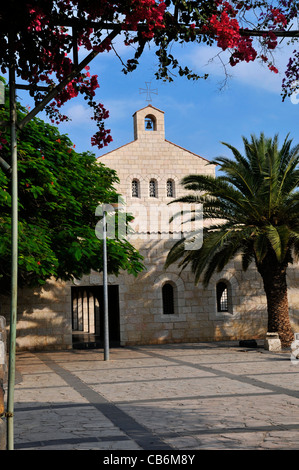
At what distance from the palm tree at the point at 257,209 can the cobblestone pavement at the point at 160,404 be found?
9.65ft

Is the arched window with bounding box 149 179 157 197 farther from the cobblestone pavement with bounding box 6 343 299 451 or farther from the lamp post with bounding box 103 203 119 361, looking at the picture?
the cobblestone pavement with bounding box 6 343 299 451

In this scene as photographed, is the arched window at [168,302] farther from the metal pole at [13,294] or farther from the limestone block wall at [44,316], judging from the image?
the metal pole at [13,294]

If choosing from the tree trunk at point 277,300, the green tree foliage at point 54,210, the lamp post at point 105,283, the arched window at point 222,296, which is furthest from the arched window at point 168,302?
the lamp post at point 105,283

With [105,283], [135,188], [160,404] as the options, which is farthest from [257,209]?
[135,188]

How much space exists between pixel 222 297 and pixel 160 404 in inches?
568

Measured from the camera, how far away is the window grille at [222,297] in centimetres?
2177

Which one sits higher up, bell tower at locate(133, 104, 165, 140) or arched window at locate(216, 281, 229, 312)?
bell tower at locate(133, 104, 165, 140)

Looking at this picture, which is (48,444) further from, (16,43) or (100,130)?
(16,43)

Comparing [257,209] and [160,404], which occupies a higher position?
[257,209]

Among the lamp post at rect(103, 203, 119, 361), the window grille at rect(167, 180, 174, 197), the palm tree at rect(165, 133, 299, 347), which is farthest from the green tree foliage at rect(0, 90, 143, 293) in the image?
the window grille at rect(167, 180, 174, 197)

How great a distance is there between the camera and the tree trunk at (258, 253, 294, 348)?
16984 millimetres

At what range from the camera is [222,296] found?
872 inches

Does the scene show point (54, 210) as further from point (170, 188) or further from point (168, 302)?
point (170, 188)

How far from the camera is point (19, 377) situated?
12.3 m
